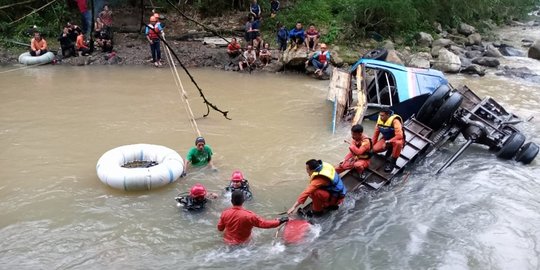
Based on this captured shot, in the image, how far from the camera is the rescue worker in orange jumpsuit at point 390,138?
25.1ft

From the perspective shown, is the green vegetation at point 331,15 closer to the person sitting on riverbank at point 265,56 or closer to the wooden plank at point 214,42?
the wooden plank at point 214,42

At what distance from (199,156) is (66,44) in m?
9.68

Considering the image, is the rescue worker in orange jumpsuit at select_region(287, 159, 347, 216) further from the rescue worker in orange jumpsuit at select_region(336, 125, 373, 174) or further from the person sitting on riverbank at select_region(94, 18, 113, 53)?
the person sitting on riverbank at select_region(94, 18, 113, 53)

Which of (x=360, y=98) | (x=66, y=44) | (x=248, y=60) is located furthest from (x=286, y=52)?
(x=66, y=44)

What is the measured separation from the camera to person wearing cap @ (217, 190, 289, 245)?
19.1 feet

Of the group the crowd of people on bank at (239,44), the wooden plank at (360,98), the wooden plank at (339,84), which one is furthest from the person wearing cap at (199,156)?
the crowd of people on bank at (239,44)

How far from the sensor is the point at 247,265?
596cm

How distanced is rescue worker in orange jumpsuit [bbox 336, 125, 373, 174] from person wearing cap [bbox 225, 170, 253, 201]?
147 centimetres

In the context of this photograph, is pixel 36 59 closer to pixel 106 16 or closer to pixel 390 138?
pixel 106 16

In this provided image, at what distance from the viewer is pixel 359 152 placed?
7.55 metres

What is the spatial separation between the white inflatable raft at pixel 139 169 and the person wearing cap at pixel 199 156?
0.30 m

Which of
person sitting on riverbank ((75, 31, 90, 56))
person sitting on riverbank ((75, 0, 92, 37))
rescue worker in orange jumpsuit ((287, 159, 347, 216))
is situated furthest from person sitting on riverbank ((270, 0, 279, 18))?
rescue worker in orange jumpsuit ((287, 159, 347, 216))

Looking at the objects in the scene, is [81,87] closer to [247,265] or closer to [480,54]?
[247,265]

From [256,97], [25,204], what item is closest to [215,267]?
[25,204]
